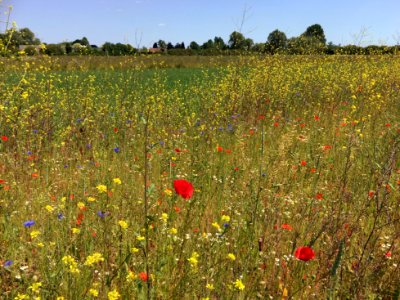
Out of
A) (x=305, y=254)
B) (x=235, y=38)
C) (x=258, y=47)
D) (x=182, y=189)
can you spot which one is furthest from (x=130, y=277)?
(x=258, y=47)

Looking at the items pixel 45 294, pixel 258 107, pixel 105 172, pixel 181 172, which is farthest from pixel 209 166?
pixel 258 107

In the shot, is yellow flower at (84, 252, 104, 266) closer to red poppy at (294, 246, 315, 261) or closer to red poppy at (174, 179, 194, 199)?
red poppy at (174, 179, 194, 199)

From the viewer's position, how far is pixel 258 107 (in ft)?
21.7

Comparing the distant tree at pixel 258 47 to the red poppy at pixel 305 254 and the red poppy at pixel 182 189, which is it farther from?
the red poppy at pixel 305 254

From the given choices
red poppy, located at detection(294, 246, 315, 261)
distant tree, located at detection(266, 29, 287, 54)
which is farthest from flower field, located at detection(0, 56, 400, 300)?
distant tree, located at detection(266, 29, 287, 54)

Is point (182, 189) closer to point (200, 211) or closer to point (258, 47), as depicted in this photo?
point (200, 211)

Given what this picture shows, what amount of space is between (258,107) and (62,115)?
3.52 meters

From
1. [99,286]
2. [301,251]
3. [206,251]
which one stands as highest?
[301,251]

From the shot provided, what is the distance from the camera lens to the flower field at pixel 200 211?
175cm

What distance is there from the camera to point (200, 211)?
2.66 m

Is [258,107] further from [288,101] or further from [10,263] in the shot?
[10,263]

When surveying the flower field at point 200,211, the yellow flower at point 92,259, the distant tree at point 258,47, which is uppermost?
the distant tree at point 258,47

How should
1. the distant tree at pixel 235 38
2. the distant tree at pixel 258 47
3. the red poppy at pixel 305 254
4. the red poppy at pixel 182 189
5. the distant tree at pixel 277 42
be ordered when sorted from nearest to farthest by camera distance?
the red poppy at pixel 305 254, the red poppy at pixel 182 189, the distant tree at pixel 235 38, the distant tree at pixel 258 47, the distant tree at pixel 277 42

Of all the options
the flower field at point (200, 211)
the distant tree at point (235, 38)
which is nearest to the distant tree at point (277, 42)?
the flower field at point (200, 211)
